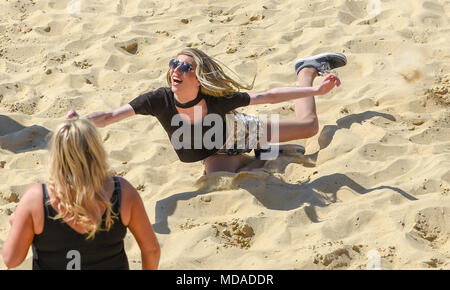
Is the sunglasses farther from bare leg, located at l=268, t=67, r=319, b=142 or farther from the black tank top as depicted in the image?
the black tank top

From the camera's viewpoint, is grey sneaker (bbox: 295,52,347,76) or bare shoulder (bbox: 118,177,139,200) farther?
grey sneaker (bbox: 295,52,347,76)

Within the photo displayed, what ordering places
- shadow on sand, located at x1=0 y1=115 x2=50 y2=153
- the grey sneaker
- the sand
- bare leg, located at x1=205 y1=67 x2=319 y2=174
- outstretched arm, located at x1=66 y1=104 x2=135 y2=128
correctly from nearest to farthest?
the sand
outstretched arm, located at x1=66 y1=104 x2=135 y2=128
bare leg, located at x1=205 y1=67 x2=319 y2=174
shadow on sand, located at x1=0 y1=115 x2=50 y2=153
the grey sneaker

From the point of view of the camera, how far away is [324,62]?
5617mm

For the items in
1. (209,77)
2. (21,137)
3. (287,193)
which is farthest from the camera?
(21,137)

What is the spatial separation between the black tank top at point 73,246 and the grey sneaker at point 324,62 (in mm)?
2917

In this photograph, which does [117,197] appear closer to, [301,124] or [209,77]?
→ [209,77]

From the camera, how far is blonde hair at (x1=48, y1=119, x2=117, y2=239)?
282 cm

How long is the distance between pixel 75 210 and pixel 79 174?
0.48 feet

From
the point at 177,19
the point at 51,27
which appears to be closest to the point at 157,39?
the point at 177,19

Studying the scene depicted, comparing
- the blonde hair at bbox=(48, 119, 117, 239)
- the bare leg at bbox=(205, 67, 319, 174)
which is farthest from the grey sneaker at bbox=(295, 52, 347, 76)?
the blonde hair at bbox=(48, 119, 117, 239)

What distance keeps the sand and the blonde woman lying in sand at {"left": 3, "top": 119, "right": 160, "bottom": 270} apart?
872mm

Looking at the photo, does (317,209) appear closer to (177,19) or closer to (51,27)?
(177,19)

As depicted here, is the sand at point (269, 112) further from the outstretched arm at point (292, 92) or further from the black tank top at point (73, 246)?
the black tank top at point (73, 246)

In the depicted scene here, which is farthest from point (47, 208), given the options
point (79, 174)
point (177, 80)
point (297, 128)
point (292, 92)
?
point (297, 128)
